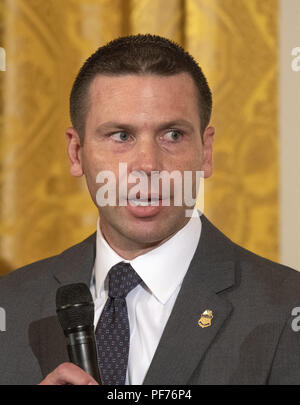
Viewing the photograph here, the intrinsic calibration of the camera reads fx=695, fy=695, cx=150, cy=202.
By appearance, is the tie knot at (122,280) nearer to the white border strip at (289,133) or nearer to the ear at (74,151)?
the ear at (74,151)

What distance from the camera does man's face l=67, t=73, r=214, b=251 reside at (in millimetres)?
1290

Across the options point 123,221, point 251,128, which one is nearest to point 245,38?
point 251,128

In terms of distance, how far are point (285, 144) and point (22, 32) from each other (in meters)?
0.77

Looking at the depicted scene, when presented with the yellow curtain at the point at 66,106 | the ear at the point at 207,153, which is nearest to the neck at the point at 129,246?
the ear at the point at 207,153

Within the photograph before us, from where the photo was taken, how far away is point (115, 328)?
4.26ft

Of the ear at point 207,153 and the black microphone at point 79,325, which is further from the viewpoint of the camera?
the ear at point 207,153

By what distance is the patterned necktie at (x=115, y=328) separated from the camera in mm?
1255

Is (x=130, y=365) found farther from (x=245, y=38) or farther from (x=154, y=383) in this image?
(x=245, y=38)

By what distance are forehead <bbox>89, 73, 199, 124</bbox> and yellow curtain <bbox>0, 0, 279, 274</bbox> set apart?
50 cm

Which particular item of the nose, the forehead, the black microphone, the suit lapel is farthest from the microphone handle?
the forehead

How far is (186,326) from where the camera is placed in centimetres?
125

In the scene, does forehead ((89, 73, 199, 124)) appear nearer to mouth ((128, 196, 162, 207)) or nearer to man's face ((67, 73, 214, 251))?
man's face ((67, 73, 214, 251))

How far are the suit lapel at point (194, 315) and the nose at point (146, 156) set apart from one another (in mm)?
213
